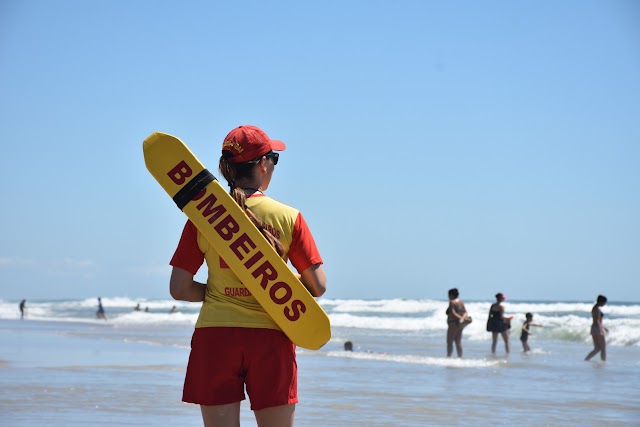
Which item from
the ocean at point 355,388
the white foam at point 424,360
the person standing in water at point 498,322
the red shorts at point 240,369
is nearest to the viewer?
the red shorts at point 240,369

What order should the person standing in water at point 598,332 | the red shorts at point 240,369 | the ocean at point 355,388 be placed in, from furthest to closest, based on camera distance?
the person standing in water at point 598,332 → the ocean at point 355,388 → the red shorts at point 240,369

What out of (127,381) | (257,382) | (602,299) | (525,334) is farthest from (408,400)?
(525,334)

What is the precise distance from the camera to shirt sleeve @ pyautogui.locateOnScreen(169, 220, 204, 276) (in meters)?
3.24

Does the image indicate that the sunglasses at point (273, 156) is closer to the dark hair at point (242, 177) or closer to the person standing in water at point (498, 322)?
the dark hair at point (242, 177)

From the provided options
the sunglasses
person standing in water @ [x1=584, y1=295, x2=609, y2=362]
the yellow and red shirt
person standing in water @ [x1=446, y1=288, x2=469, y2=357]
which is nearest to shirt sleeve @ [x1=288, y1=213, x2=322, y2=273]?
the yellow and red shirt

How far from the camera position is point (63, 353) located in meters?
16.0

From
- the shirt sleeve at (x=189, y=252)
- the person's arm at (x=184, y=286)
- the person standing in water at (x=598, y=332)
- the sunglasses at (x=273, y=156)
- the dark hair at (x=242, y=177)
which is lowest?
the person standing in water at (x=598, y=332)

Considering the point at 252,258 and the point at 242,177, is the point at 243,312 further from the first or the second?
the point at 242,177

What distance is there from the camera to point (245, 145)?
130 inches

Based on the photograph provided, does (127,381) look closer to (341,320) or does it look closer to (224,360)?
(224,360)

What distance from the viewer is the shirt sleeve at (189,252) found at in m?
3.24

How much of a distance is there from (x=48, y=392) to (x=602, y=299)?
41.9 ft

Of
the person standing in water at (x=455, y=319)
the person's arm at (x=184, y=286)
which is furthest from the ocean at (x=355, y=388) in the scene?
the person's arm at (x=184, y=286)

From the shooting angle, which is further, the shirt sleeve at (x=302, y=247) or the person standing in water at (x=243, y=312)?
the shirt sleeve at (x=302, y=247)
